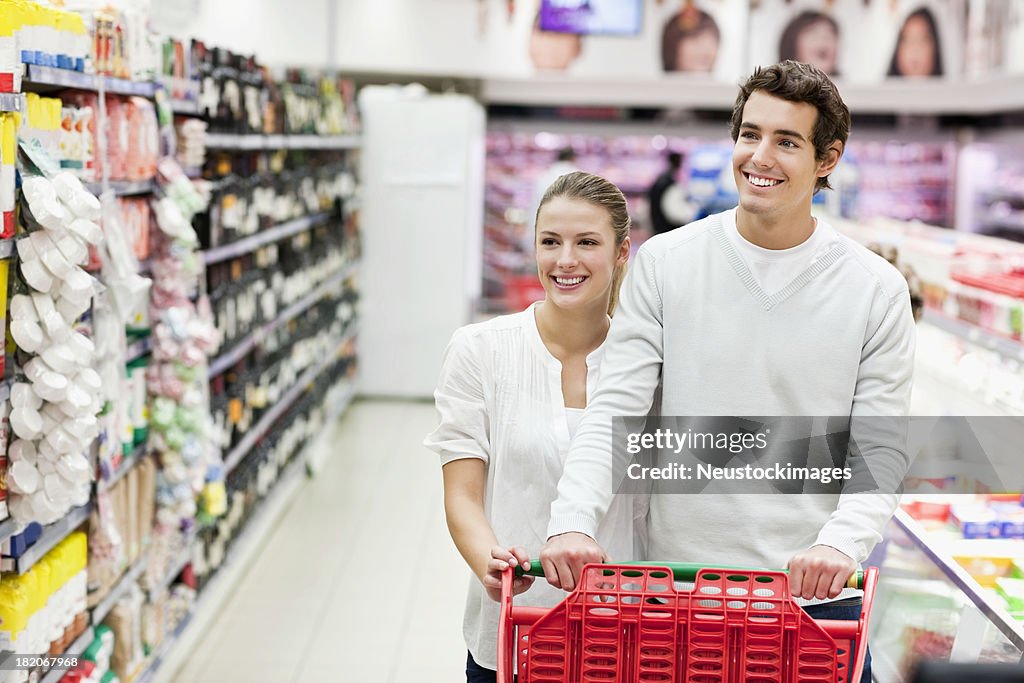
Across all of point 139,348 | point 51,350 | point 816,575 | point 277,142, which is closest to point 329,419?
point 277,142

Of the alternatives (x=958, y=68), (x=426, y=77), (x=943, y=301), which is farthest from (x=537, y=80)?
(x=943, y=301)

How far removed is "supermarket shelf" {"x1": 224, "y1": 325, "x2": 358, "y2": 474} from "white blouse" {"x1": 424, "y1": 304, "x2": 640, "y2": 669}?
2.93m

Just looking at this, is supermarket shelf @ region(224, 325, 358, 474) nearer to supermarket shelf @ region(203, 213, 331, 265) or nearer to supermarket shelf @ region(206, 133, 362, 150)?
supermarket shelf @ region(203, 213, 331, 265)

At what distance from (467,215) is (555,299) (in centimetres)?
686

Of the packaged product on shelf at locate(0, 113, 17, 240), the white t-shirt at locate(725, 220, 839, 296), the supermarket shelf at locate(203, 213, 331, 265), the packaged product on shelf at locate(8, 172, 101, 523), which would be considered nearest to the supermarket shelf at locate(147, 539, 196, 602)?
the supermarket shelf at locate(203, 213, 331, 265)

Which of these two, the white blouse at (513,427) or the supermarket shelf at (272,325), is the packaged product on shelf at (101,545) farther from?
the white blouse at (513,427)

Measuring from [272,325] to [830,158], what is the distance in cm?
430

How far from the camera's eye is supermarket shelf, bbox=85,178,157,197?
10.9ft

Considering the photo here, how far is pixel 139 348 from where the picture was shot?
3807 mm

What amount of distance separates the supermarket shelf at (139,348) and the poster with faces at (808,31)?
7720mm

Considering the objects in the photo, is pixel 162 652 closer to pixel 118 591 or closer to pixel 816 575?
pixel 118 591

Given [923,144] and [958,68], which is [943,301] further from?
[923,144]

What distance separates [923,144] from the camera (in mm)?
11789

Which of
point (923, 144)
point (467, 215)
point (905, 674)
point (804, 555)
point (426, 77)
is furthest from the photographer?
point (923, 144)
